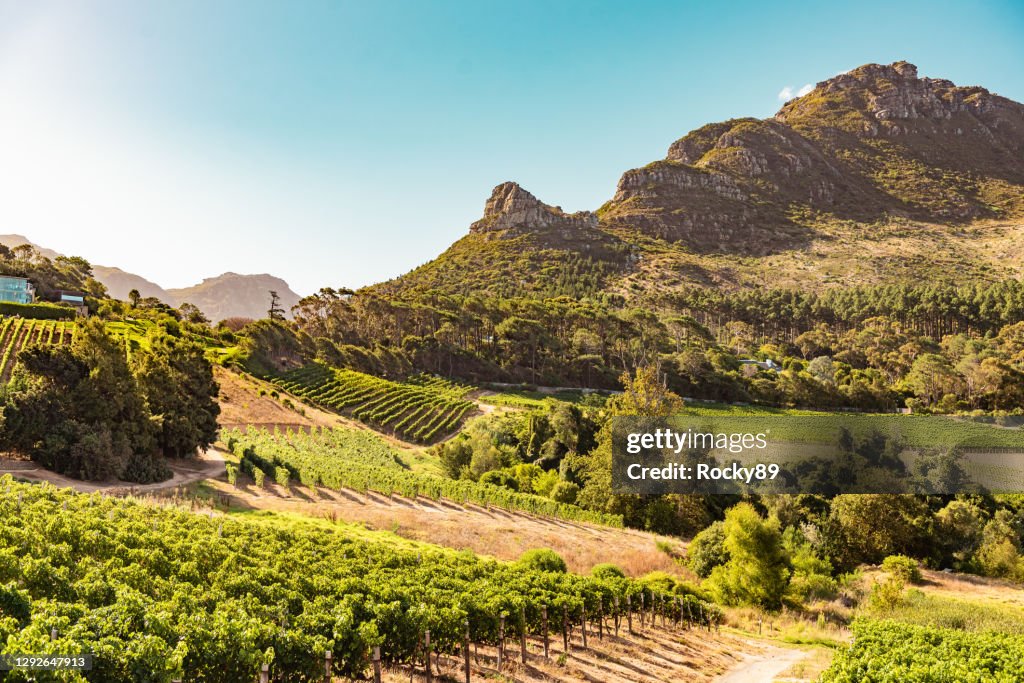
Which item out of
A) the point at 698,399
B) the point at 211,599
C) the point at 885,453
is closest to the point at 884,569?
the point at 885,453

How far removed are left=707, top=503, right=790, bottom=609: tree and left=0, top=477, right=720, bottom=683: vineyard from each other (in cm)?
749

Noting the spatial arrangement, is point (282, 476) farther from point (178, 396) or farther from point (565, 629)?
point (565, 629)

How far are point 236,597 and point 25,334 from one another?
6191cm

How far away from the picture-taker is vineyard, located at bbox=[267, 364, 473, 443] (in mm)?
67500

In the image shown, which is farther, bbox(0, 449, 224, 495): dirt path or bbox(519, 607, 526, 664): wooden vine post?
bbox(0, 449, 224, 495): dirt path

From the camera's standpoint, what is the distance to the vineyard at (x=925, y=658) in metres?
12.3

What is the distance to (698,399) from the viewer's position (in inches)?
3499

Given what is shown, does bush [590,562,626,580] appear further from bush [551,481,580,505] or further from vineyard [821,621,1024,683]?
bush [551,481,580,505]

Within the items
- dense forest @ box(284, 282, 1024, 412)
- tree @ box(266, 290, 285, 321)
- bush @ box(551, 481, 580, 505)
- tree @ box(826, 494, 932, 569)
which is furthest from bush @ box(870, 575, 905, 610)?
tree @ box(266, 290, 285, 321)

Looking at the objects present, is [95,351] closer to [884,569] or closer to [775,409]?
[884,569]

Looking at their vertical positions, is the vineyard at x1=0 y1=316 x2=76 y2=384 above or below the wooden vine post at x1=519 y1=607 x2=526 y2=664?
above

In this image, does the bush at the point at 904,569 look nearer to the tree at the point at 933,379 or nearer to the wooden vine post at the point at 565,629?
the wooden vine post at the point at 565,629

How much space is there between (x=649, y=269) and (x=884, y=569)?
6238 inches

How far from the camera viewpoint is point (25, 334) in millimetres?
58281
